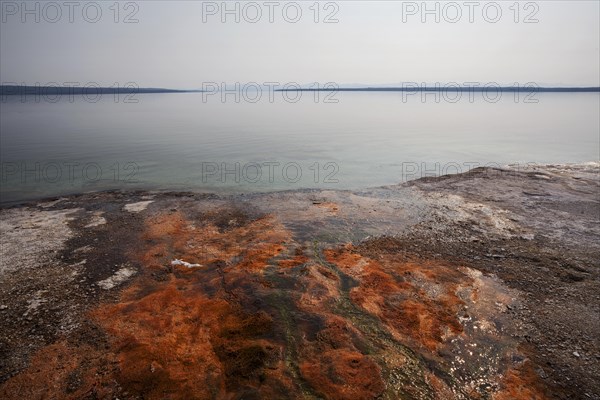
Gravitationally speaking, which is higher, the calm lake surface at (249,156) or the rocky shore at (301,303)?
the calm lake surface at (249,156)

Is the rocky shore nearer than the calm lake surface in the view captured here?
Yes

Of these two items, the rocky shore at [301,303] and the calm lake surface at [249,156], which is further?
the calm lake surface at [249,156]

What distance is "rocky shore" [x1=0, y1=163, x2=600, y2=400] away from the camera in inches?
164

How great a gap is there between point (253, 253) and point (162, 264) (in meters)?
1.82

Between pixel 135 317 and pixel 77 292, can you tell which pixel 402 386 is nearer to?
pixel 135 317

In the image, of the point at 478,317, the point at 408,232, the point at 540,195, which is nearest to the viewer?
the point at 478,317

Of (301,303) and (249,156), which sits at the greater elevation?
(249,156)

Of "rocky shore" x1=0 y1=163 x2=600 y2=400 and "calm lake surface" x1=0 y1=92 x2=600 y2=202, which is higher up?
"calm lake surface" x1=0 y1=92 x2=600 y2=202

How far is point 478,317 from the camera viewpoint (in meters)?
5.30

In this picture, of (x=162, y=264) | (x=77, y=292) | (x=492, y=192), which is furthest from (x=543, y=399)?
(x=492, y=192)

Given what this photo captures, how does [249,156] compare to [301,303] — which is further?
Answer: [249,156]

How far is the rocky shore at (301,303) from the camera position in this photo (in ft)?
13.7

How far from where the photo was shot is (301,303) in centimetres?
552

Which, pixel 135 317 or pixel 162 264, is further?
pixel 162 264
